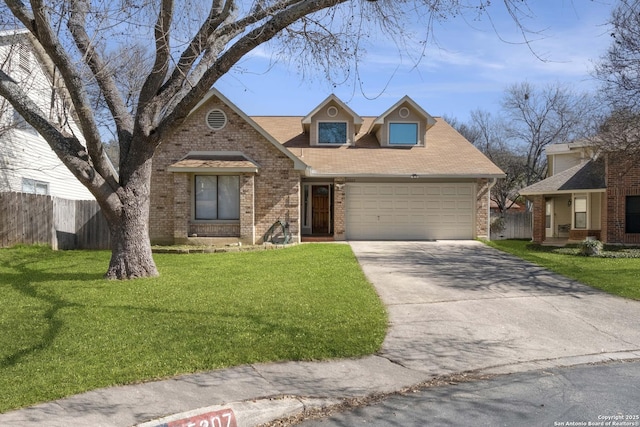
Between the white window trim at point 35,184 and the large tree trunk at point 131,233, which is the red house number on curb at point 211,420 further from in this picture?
the white window trim at point 35,184

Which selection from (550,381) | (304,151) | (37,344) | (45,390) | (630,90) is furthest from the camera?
(304,151)

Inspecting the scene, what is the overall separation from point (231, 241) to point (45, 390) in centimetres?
1277

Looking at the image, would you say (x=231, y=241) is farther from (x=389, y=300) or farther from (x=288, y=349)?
(x=288, y=349)

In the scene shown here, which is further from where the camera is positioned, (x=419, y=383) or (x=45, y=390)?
(x=419, y=383)

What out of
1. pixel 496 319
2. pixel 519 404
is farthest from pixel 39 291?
pixel 519 404

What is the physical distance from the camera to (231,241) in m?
17.5

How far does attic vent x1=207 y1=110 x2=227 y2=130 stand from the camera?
58.6 ft

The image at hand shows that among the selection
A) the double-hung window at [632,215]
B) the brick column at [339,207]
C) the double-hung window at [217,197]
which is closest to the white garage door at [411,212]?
the brick column at [339,207]

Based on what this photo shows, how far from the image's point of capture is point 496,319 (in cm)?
777

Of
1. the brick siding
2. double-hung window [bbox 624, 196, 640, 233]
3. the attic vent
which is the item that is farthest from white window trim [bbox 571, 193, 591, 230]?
the attic vent

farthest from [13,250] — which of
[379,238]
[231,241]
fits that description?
[379,238]

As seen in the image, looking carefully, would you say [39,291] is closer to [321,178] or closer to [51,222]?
[51,222]

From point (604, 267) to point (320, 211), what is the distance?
11.3 metres

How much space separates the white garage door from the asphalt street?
46.8 ft
